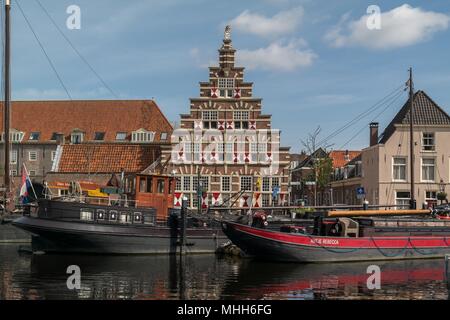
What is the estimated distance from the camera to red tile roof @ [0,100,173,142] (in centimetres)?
7000

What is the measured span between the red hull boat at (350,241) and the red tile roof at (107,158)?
30.7m

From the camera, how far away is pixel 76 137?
69.4 meters

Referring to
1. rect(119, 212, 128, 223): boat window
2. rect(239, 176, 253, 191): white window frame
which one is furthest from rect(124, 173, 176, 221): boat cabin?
rect(239, 176, 253, 191): white window frame

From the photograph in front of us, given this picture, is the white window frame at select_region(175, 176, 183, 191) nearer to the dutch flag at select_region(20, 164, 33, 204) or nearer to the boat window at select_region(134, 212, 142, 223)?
the dutch flag at select_region(20, 164, 33, 204)

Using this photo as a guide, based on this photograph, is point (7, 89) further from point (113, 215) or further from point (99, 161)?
point (99, 161)

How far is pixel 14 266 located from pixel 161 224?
988 cm

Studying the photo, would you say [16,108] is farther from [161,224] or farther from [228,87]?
[161,224]

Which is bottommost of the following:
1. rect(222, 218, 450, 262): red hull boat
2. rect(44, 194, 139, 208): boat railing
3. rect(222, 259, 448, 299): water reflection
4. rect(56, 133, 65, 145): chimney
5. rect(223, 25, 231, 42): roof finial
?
rect(222, 259, 448, 299): water reflection

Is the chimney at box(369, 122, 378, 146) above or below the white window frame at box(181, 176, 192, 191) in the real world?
above

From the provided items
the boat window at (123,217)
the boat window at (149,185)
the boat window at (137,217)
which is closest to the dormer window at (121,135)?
the boat window at (149,185)

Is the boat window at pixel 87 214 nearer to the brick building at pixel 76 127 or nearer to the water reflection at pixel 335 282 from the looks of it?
the water reflection at pixel 335 282

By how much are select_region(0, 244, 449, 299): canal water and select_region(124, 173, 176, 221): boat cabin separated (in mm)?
4829

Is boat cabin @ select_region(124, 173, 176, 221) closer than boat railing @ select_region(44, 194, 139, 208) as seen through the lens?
No

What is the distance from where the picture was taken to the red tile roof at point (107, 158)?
6178 centimetres
